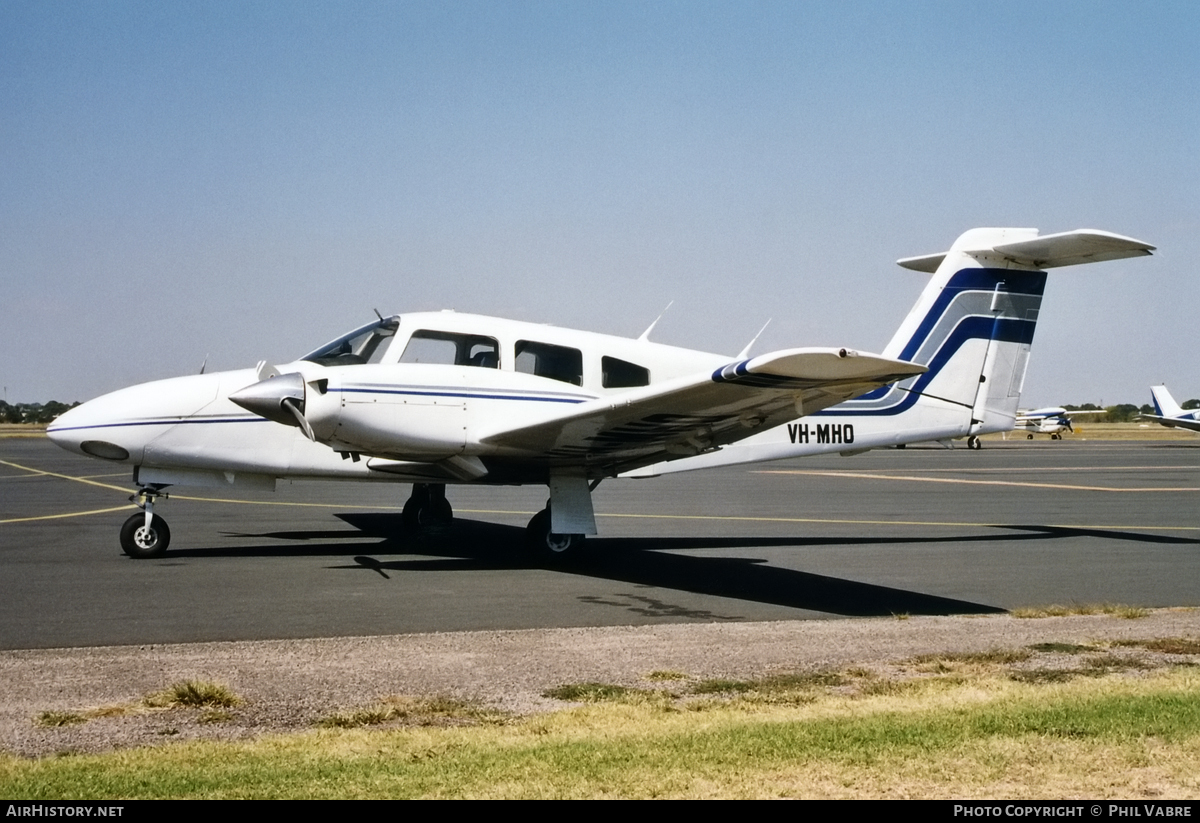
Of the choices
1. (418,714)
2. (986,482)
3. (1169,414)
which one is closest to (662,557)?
(418,714)

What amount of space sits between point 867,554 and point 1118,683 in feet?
24.0

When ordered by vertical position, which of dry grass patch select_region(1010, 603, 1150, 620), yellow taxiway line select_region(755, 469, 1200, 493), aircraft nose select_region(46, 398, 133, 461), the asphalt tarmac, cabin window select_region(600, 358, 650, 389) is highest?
cabin window select_region(600, 358, 650, 389)

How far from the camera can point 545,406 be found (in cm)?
1238

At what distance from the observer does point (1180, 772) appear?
15.4ft

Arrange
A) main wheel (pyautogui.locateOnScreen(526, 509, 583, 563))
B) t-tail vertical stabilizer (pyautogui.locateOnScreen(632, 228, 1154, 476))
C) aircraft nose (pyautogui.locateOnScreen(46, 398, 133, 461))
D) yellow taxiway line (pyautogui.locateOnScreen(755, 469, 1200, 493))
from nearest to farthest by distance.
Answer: aircraft nose (pyautogui.locateOnScreen(46, 398, 133, 461)) → main wheel (pyautogui.locateOnScreen(526, 509, 583, 563)) → t-tail vertical stabilizer (pyautogui.locateOnScreen(632, 228, 1154, 476)) → yellow taxiway line (pyautogui.locateOnScreen(755, 469, 1200, 493))

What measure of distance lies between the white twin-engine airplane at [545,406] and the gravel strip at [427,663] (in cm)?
226

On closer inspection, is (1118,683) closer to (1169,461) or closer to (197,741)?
(197,741)

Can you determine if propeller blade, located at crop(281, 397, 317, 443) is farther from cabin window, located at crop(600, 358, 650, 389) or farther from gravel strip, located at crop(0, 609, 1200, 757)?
gravel strip, located at crop(0, 609, 1200, 757)

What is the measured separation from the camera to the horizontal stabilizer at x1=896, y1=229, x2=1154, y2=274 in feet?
41.2

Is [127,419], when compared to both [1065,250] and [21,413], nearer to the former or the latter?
[1065,250]

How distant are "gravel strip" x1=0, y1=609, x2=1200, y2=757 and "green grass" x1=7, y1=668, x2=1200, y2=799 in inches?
21.1

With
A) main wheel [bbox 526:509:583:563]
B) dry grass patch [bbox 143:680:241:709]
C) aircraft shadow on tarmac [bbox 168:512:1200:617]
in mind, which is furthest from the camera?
main wheel [bbox 526:509:583:563]

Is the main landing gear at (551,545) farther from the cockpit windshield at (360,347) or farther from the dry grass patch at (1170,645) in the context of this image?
the dry grass patch at (1170,645)

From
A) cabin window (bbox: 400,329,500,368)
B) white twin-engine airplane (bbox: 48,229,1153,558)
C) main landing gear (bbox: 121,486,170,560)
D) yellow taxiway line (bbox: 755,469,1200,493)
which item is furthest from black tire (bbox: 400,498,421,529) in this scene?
yellow taxiway line (bbox: 755,469,1200,493)
